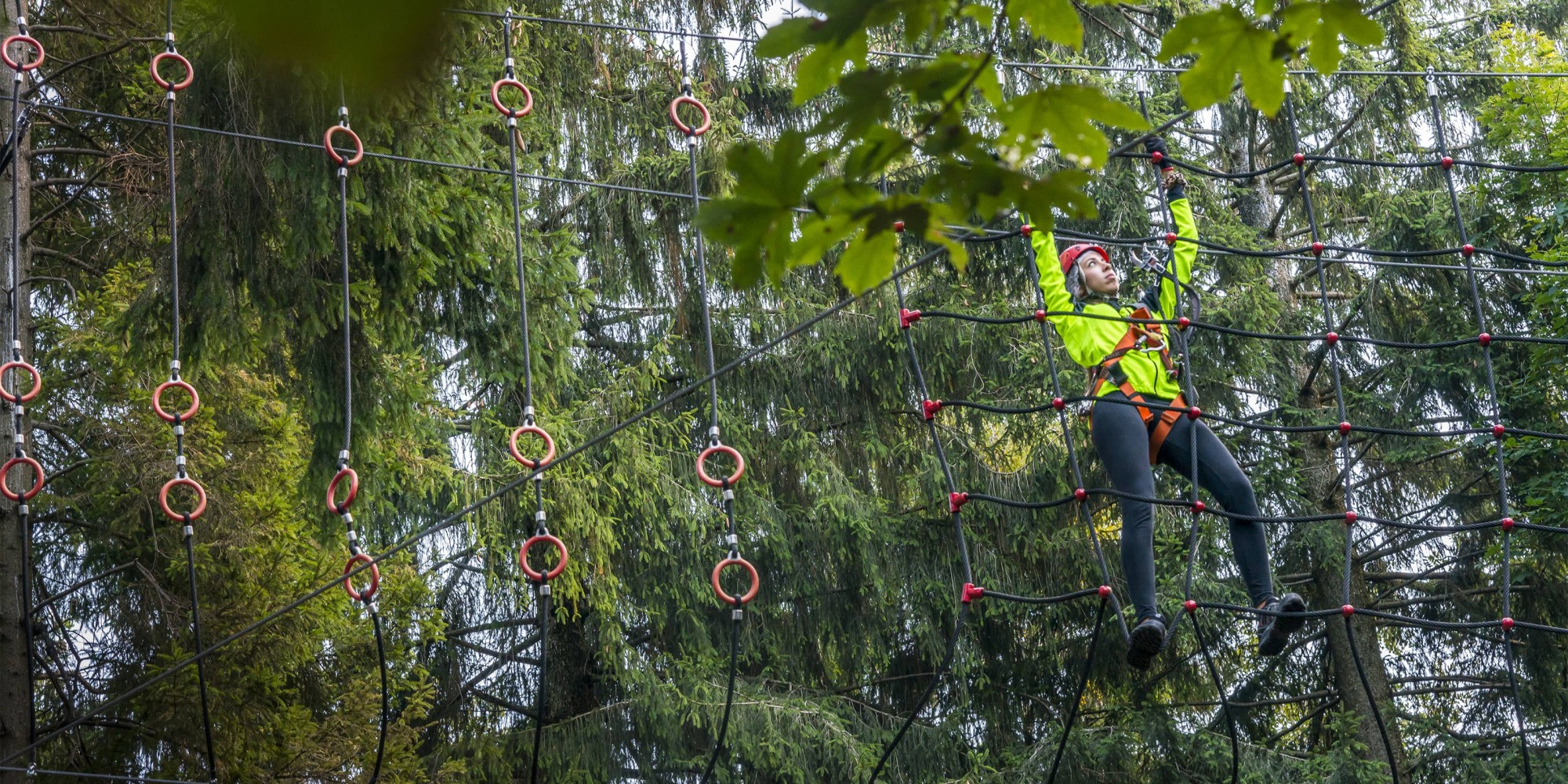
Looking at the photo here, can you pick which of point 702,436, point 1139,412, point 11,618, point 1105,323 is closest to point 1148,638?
point 1139,412

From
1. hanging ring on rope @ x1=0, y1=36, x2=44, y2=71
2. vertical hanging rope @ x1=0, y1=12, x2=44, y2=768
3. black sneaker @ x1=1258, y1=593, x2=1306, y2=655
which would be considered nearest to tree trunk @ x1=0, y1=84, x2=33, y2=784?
vertical hanging rope @ x1=0, y1=12, x2=44, y2=768

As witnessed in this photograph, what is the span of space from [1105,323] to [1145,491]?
460mm

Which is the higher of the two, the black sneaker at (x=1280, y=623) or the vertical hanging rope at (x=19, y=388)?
the vertical hanging rope at (x=19, y=388)

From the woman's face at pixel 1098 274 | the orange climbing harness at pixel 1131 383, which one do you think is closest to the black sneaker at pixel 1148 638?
the orange climbing harness at pixel 1131 383

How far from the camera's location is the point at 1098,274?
4082 millimetres

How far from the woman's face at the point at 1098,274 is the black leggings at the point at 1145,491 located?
0.26 metres

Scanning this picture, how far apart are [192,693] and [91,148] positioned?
234cm

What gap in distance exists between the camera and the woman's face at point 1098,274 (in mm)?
4059

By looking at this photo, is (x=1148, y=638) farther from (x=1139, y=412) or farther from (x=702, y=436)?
(x=702, y=436)

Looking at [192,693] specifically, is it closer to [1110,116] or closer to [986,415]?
[986,415]

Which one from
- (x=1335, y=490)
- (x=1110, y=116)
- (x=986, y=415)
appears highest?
(x=986, y=415)

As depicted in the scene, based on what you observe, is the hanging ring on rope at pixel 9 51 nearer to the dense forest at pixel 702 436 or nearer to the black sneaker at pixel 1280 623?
the dense forest at pixel 702 436

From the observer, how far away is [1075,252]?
4.16 metres

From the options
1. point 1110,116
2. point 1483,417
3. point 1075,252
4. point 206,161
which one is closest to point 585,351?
point 206,161
